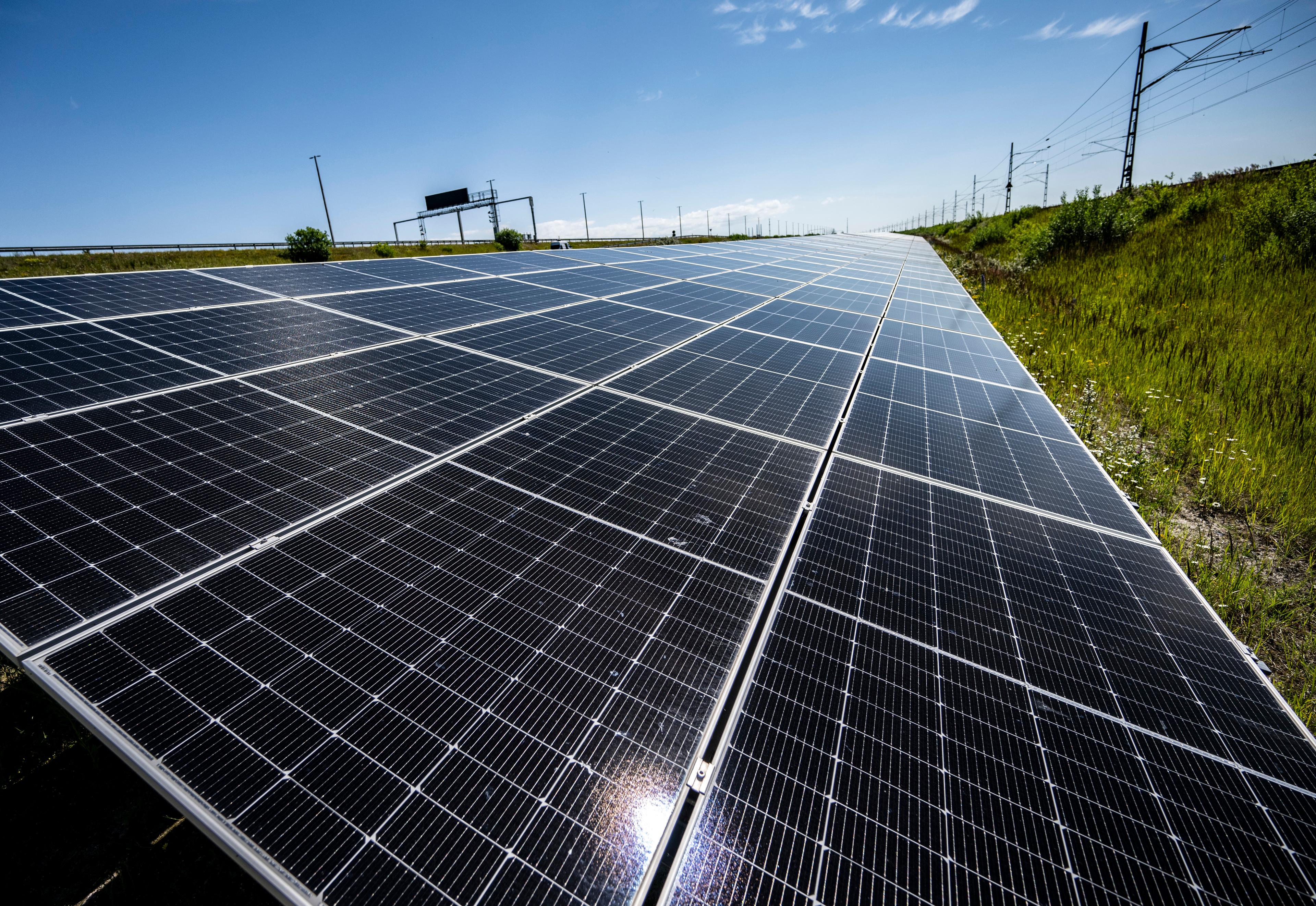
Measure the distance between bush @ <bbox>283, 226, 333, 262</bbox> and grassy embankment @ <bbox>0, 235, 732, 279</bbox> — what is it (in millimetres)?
971

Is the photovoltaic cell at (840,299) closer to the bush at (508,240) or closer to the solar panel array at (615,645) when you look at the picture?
the solar panel array at (615,645)

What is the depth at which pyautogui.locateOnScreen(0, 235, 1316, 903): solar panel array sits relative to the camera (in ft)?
8.73

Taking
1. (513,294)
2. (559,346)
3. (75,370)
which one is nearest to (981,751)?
(559,346)

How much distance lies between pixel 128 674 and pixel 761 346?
10224 millimetres

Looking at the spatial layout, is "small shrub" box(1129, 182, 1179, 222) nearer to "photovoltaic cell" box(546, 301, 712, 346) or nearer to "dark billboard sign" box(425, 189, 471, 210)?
"photovoltaic cell" box(546, 301, 712, 346)

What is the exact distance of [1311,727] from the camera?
5477mm

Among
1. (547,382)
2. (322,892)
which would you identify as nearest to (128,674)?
(322,892)

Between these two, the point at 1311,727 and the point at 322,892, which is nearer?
the point at 322,892

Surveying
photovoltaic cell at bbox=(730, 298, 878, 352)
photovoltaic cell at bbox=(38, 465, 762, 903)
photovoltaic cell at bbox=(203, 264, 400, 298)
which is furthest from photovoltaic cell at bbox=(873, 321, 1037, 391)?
photovoltaic cell at bbox=(203, 264, 400, 298)

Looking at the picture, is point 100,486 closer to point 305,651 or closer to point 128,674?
point 128,674

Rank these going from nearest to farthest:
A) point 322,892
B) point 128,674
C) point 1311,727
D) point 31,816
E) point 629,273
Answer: point 322,892 → point 128,674 → point 31,816 → point 1311,727 → point 629,273

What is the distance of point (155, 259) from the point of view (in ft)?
111

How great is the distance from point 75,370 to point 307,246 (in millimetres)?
35126

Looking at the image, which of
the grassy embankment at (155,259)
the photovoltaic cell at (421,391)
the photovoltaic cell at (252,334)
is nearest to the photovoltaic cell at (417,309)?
the photovoltaic cell at (252,334)
